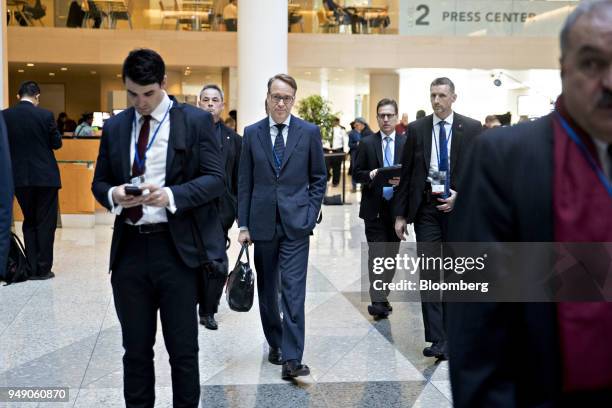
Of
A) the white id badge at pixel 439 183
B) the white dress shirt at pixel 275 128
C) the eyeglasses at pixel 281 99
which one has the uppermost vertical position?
the eyeglasses at pixel 281 99

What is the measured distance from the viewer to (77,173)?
1405 cm

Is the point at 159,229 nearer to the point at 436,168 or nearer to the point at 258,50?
the point at 436,168

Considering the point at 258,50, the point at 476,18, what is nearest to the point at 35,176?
the point at 258,50

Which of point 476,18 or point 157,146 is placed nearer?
point 157,146

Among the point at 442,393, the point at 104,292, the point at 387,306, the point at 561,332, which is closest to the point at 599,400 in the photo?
the point at 561,332

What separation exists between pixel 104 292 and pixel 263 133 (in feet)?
11.3

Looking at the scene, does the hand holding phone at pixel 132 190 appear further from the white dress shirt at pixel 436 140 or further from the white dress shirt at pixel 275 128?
the white dress shirt at pixel 436 140

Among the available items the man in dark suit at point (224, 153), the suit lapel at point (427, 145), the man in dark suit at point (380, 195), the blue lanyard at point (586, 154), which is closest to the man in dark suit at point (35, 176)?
the man in dark suit at point (224, 153)

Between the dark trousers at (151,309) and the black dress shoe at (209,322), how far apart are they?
9.69 feet

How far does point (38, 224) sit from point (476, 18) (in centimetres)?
1839

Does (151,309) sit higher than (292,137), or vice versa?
(292,137)

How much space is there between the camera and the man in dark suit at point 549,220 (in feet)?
5.50

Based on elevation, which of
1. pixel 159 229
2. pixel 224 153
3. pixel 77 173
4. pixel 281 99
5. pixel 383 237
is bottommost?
pixel 383 237

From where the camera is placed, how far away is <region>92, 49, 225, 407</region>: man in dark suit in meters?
3.71
